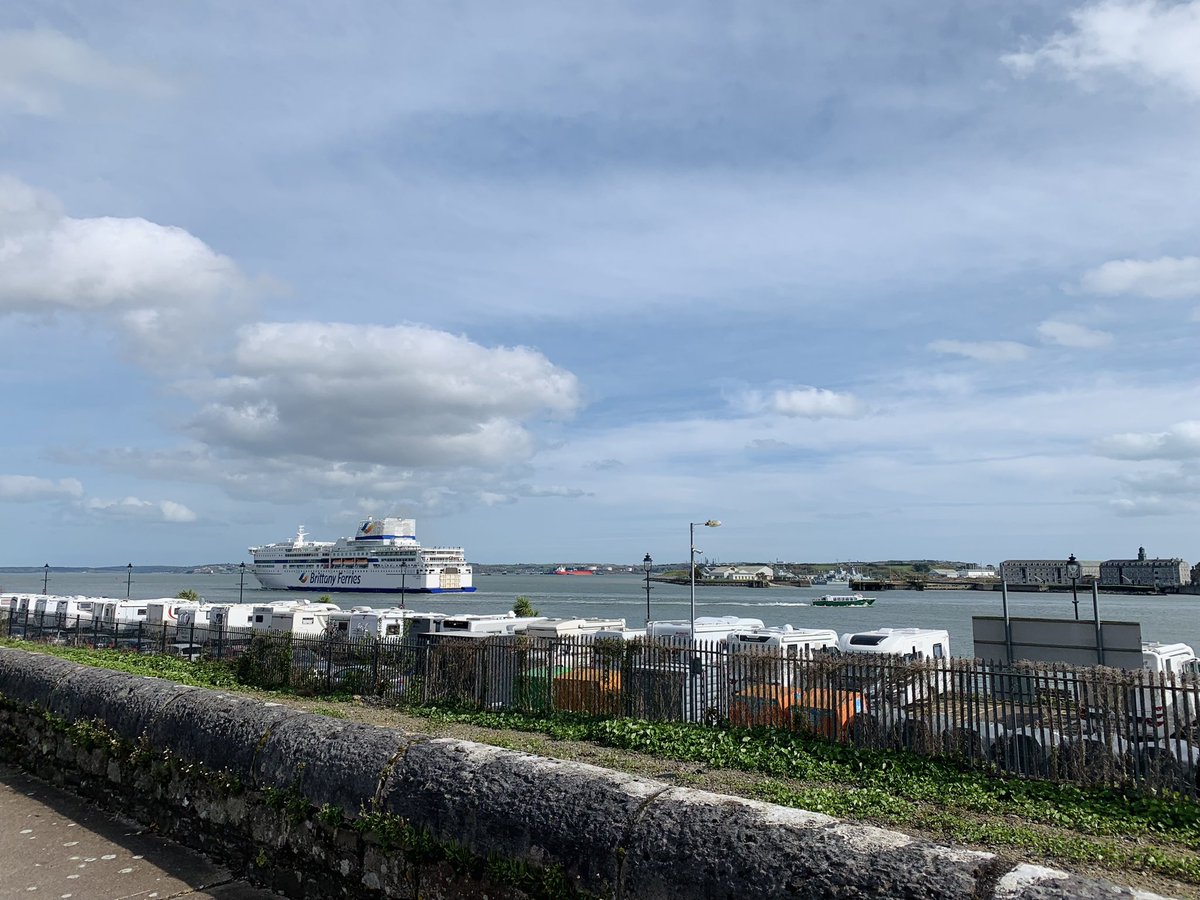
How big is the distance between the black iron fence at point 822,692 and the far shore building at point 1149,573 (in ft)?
609

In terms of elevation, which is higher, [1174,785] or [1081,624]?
[1081,624]

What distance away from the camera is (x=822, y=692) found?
12750 mm

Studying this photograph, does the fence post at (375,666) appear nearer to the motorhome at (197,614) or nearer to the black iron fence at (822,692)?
the black iron fence at (822,692)

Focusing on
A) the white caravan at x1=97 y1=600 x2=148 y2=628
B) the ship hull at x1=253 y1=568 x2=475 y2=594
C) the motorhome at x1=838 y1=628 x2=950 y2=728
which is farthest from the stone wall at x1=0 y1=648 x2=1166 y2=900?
the ship hull at x1=253 y1=568 x2=475 y2=594

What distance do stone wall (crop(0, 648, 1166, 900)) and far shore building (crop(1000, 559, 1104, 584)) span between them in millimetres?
20801

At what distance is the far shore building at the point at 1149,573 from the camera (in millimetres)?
174125

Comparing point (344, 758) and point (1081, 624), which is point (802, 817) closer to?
point (344, 758)

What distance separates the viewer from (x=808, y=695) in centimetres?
1287

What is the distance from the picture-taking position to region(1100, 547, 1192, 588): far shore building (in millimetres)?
174125

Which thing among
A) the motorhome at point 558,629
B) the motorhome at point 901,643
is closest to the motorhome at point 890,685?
the motorhome at point 901,643

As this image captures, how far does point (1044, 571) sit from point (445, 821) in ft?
403

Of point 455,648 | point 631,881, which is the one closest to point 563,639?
point 455,648

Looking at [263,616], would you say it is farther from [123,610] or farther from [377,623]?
[123,610]

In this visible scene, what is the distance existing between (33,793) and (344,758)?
4.12 metres
